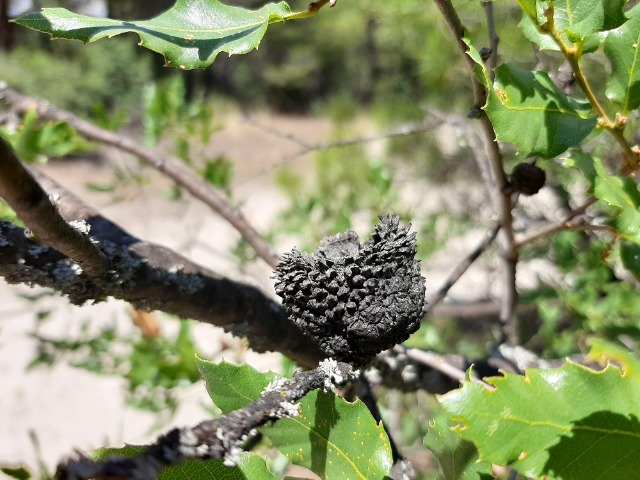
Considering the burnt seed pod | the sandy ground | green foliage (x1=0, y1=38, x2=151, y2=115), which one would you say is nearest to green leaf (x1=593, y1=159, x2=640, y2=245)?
the burnt seed pod

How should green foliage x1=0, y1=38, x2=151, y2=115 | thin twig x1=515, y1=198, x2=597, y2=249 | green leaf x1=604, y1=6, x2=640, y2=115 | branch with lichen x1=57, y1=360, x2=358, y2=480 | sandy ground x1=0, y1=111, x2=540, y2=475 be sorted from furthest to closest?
green foliage x1=0, y1=38, x2=151, y2=115, sandy ground x1=0, y1=111, x2=540, y2=475, thin twig x1=515, y1=198, x2=597, y2=249, green leaf x1=604, y1=6, x2=640, y2=115, branch with lichen x1=57, y1=360, x2=358, y2=480

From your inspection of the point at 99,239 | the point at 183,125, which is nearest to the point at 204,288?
the point at 99,239

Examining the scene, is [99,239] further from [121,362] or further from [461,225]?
[461,225]

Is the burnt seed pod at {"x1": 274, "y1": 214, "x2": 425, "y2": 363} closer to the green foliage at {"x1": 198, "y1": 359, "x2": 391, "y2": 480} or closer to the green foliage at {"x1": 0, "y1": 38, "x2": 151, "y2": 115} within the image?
the green foliage at {"x1": 198, "y1": 359, "x2": 391, "y2": 480}

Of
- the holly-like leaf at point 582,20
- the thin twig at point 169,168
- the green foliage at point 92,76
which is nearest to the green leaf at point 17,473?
the thin twig at point 169,168

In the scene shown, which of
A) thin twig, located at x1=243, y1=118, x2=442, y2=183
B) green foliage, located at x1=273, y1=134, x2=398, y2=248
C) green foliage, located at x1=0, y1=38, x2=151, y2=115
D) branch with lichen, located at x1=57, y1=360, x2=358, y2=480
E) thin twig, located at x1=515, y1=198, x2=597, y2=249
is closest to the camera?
branch with lichen, located at x1=57, y1=360, x2=358, y2=480

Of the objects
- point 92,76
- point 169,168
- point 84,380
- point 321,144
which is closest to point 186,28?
point 169,168
